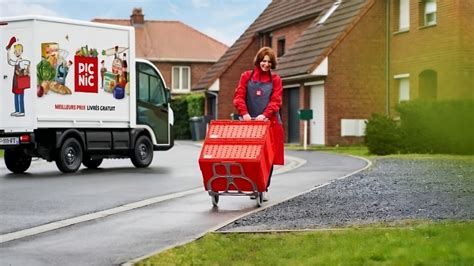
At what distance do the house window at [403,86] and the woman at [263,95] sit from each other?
311 inches

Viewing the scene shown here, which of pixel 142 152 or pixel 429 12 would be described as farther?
pixel 142 152

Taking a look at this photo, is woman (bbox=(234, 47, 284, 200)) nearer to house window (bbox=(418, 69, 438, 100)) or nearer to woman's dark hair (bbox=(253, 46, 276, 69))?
woman's dark hair (bbox=(253, 46, 276, 69))

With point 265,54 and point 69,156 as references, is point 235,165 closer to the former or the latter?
point 265,54

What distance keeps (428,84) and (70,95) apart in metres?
16.7

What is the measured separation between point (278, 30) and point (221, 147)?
98.7ft

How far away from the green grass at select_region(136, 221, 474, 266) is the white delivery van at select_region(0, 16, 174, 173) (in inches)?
411

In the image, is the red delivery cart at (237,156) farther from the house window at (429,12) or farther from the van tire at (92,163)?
the van tire at (92,163)

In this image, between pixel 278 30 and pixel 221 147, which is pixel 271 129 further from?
pixel 278 30

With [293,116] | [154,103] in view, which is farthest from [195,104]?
[154,103]

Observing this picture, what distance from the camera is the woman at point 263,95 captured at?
992 centimetres

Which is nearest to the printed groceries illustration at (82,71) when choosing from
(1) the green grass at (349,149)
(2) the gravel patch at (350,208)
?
(1) the green grass at (349,149)

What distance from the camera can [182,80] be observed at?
62.9 meters

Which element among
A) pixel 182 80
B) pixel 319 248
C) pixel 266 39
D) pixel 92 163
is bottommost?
pixel 92 163

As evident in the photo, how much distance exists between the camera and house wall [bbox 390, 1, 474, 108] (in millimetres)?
1479
